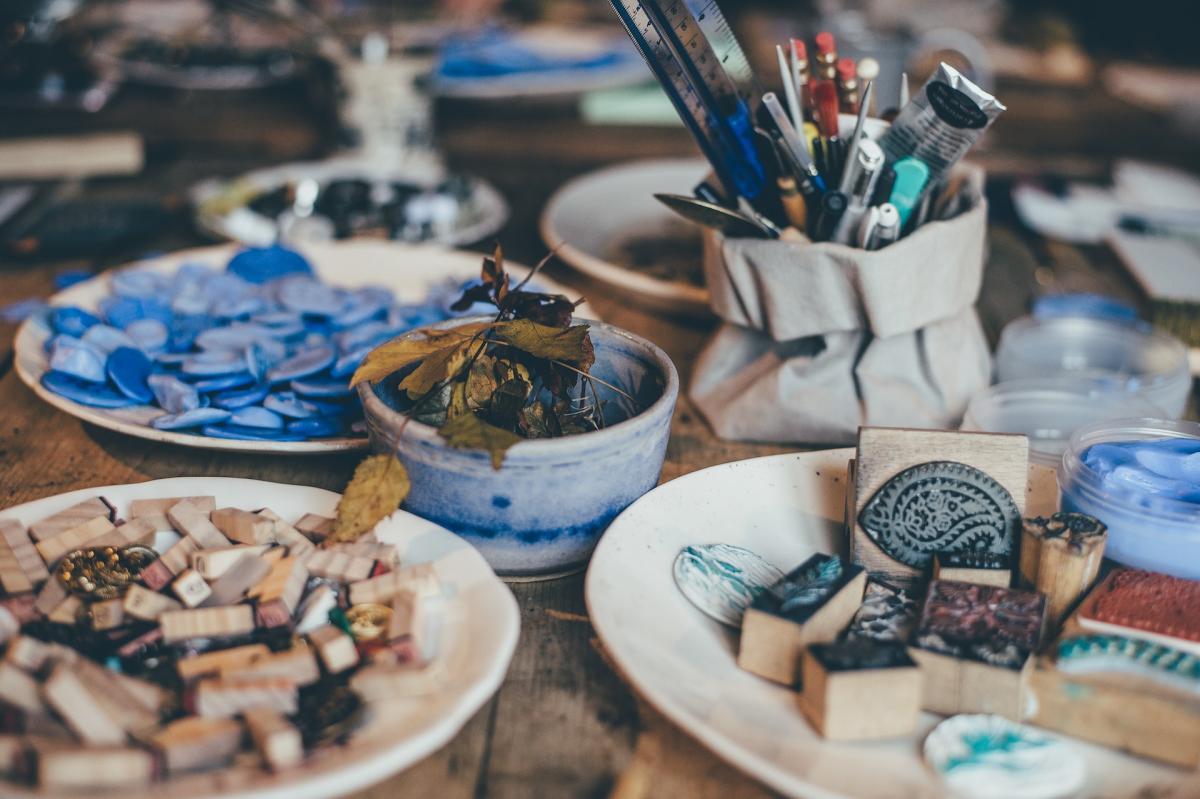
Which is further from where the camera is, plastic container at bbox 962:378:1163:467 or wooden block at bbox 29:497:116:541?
plastic container at bbox 962:378:1163:467

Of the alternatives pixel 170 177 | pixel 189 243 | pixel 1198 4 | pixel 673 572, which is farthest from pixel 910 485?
pixel 1198 4

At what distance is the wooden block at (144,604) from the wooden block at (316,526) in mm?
91

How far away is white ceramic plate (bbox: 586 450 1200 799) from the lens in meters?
0.49

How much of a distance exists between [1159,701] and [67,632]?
22.7 inches

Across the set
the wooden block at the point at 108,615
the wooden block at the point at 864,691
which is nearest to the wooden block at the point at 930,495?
the wooden block at the point at 864,691

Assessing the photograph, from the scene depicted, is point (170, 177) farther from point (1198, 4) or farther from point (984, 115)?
point (1198, 4)

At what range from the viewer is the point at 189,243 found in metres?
1.23

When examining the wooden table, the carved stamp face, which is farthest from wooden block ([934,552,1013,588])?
the wooden table

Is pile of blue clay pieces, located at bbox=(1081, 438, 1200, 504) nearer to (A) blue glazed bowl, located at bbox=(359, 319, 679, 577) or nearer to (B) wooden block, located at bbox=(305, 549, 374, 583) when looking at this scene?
(A) blue glazed bowl, located at bbox=(359, 319, 679, 577)

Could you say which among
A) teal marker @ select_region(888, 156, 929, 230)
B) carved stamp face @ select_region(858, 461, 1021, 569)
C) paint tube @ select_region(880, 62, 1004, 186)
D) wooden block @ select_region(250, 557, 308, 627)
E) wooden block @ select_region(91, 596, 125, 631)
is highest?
paint tube @ select_region(880, 62, 1004, 186)

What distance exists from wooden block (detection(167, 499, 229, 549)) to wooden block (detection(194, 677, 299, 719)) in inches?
5.2

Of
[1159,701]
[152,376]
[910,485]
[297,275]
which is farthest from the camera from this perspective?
[297,275]

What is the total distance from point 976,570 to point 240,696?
0.42m

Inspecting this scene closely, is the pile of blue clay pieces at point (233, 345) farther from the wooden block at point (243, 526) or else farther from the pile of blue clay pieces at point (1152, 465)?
the pile of blue clay pieces at point (1152, 465)
